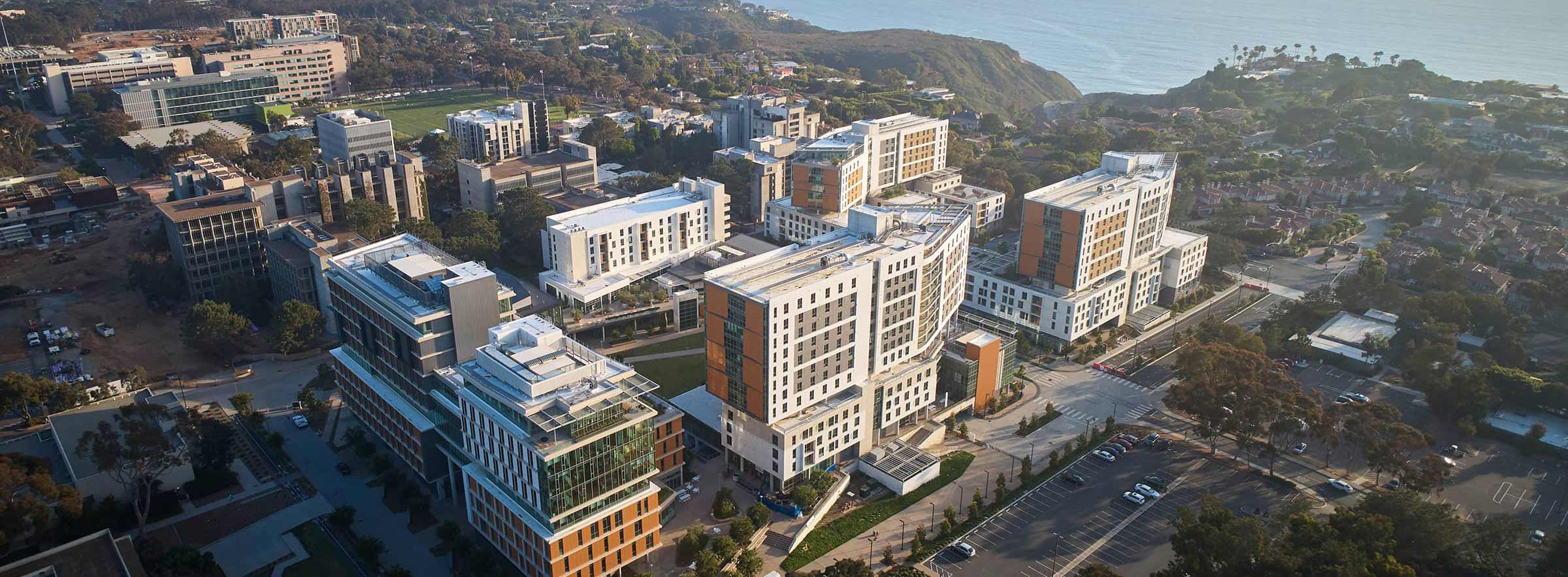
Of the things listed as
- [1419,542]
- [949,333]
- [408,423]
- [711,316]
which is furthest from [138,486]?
[1419,542]

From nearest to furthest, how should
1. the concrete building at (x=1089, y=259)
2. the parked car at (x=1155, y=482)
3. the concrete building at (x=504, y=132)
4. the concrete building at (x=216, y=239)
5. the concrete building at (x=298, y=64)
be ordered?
the parked car at (x=1155, y=482) → the concrete building at (x=1089, y=259) → the concrete building at (x=216, y=239) → the concrete building at (x=504, y=132) → the concrete building at (x=298, y=64)

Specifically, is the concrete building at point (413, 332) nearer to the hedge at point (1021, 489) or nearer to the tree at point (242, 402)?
the tree at point (242, 402)

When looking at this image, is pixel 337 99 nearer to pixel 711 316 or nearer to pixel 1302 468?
pixel 711 316

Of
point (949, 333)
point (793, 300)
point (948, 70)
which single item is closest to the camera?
point (793, 300)

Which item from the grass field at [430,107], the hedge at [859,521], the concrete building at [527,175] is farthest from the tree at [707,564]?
the grass field at [430,107]

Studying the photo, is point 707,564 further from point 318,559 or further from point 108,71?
point 108,71

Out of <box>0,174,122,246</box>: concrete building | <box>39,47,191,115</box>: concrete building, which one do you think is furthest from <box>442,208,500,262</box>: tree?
<box>39,47,191,115</box>: concrete building
